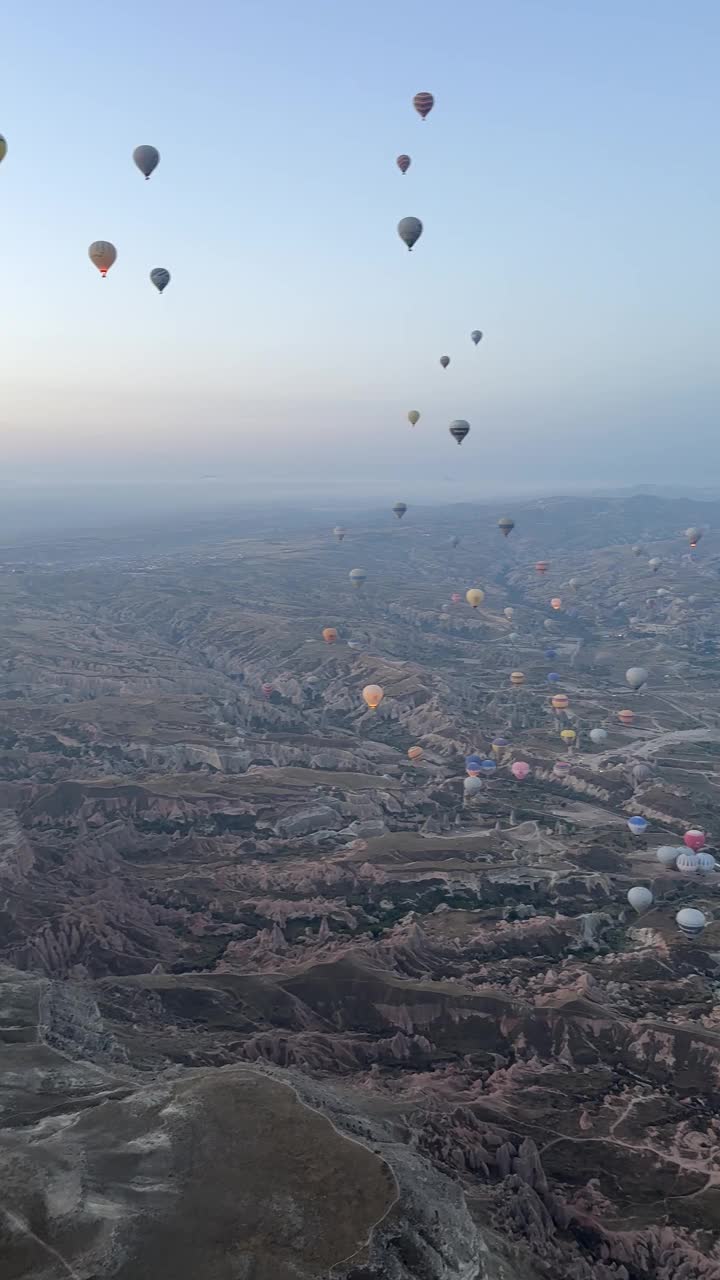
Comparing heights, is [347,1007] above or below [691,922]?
below

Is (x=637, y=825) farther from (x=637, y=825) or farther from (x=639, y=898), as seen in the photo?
(x=639, y=898)

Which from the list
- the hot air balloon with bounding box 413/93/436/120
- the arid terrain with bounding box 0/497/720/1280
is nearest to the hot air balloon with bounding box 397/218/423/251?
the hot air balloon with bounding box 413/93/436/120

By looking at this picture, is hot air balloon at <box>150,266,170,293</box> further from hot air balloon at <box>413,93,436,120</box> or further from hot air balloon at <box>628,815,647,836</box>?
hot air balloon at <box>628,815,647,836</box>

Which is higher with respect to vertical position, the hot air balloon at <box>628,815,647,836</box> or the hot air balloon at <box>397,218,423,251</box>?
the hot air balloon at <box>397,218,423,251</box>

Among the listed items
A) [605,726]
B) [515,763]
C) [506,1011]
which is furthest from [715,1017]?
[605,726]

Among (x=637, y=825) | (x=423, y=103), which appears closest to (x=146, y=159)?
(x=423, y=103)

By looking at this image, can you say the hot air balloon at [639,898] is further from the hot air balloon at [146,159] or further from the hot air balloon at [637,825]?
the hot air balloon at [146,159]

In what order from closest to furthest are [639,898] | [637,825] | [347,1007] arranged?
[347,1007] → [639,898] → [637,825]
